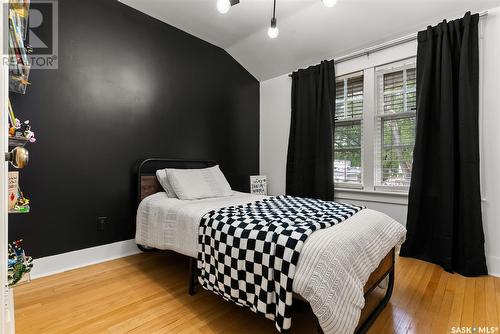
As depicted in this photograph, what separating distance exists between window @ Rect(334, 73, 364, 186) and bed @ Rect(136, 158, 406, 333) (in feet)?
5.13

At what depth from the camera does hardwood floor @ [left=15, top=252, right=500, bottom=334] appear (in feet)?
4.94

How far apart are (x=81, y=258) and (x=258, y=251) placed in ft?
6.48

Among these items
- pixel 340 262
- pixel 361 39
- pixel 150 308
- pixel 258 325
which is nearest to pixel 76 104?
pixel 150 308

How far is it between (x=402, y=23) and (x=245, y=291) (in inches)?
118

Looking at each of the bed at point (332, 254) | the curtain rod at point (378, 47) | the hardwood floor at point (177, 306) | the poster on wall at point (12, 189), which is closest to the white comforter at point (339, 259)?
the bed at point (332, 254)

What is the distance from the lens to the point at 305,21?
2953 millimetres

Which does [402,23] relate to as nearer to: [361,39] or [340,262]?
[361,39]

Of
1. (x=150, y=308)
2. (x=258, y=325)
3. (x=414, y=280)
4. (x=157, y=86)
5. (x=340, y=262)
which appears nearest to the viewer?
(x=340, y=262)

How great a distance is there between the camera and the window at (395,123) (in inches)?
112

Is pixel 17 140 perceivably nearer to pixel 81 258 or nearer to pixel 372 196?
pixel 81 258

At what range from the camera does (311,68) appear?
11.3 feet

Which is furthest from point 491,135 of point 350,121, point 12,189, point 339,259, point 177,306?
point 12,189

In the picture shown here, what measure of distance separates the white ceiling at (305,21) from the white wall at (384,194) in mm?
204

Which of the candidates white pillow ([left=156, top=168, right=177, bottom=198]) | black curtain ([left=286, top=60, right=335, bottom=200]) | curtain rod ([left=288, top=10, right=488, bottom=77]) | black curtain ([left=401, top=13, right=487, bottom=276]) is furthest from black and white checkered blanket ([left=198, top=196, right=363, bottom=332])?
curtain rod ([left=288, top=10, right=488, bottom=77])
